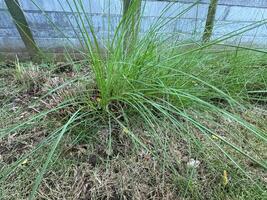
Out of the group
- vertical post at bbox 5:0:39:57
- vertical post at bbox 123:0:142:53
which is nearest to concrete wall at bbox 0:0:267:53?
vertical post at bbox 5:0:39:57

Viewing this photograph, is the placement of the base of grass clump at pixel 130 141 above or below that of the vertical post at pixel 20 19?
below

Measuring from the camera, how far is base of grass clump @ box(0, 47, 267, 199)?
2.15 ft

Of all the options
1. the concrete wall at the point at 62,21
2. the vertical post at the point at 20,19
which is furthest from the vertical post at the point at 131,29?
the vertical post at the point at 20,19

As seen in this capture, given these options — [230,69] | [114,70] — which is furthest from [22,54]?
[230,69]

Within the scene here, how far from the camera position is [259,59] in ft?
3.71

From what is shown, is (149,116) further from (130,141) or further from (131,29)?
(131,29)

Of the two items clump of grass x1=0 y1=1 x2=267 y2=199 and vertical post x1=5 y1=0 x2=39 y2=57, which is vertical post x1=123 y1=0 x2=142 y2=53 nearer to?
clump of grass x1=0 y1=1 x2=267 y2=199

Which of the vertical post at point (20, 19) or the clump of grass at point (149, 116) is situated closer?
the clump of grass at point (149, 116)

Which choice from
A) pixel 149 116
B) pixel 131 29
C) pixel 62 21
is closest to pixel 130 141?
pixel 149 116

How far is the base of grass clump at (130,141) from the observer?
2.15ft

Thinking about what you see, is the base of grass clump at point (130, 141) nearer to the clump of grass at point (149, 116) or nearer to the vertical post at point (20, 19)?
the clump of grass at point (149, 116)

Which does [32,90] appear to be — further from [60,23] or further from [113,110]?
[60,23]

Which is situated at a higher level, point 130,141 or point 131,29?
point 131,29

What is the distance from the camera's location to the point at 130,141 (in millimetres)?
762
